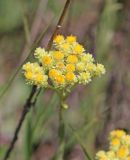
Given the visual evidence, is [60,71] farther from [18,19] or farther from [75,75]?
[18,19]

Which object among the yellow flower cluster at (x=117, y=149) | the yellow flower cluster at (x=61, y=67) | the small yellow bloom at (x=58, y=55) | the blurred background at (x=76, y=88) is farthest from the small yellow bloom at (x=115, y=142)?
the small yellow bloom at (x=58, y=55)

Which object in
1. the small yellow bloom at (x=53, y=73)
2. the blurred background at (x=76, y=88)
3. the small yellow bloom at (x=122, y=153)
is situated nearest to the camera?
the small yellow bloom at (x=53, y=73)

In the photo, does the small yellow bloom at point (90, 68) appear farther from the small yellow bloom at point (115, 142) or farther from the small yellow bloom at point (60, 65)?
the small yellow bloom at point (115, 142)

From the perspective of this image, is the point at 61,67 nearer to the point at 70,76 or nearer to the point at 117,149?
the point at 70,76

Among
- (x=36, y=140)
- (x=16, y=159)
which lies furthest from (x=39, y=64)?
(x=36, y=140)

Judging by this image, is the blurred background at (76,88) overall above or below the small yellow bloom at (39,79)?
above

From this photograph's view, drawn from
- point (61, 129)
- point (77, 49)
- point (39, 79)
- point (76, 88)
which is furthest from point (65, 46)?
point (76, 88)

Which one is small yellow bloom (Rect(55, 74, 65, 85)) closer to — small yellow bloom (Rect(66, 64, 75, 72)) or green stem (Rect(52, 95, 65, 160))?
small yellow bloom (Rect(66, 64, 75, 72))
